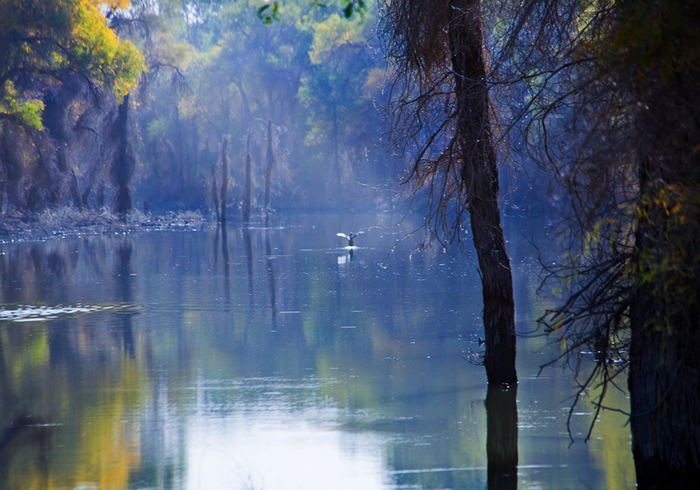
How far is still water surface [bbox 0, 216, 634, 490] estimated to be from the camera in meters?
6.59

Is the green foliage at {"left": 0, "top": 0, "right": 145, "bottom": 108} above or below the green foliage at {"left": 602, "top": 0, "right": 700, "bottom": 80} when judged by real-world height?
above

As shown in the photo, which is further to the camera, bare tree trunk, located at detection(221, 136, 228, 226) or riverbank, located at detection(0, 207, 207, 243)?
bare tree trunk, located at detection(221, 136, 228, 226)

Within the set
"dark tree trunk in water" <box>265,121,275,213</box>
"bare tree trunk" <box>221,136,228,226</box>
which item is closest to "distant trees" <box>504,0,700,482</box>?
"bare tree trunk" <box>221,136,228,226</box>

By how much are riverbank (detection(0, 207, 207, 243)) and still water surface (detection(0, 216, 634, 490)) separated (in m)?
16.5

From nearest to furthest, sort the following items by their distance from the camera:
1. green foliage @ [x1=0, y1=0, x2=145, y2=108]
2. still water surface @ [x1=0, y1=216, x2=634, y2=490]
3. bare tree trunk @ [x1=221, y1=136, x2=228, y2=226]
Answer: still water surface @ [x1=0, y1=216, x2=634, y2=490] < green foliage @ [x1=0, y1=0, x2=145, y2=108] < bare tree trunk @ [x1=221, y1=136, x2=228, y2=226]

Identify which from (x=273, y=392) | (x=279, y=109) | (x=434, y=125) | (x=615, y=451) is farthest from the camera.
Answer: (x=279, y=109)

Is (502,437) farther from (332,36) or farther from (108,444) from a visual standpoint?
(332,36)

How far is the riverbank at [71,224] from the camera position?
3288 centimetres

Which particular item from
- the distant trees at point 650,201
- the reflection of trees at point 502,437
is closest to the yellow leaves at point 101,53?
the reflection of trees at point 502,437

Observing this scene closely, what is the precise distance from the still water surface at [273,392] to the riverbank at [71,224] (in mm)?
16477

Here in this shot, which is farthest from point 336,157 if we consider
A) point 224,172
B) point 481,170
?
point 481,170

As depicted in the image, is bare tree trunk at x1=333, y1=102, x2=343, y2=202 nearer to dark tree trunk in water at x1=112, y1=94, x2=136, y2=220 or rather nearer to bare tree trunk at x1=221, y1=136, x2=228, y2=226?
bare tree trunk at x1=221, y1=136, x2=228, y2=226

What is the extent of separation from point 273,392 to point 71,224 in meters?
29.7

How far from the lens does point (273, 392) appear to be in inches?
344
